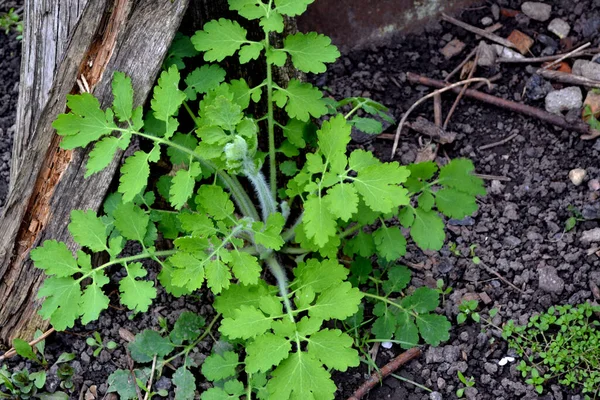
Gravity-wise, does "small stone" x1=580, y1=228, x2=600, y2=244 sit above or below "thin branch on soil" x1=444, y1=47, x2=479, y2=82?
below

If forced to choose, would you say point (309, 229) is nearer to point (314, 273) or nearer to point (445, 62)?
point (314, 273)

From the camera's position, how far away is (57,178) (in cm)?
301

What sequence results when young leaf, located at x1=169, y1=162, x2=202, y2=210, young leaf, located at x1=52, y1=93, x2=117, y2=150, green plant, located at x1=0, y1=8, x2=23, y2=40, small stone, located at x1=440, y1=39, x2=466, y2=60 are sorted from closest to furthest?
1. young leaf, located at x1=169, y1=162, x2=202, y2=210
2. young leaf, located at x1=52, y1=93, x2=117, y2=150
3. small stone, located at x1=440, y1=39, x2=466, y2=60
4. green plant, located at x1=0, y1=8, x2=23, y2=40

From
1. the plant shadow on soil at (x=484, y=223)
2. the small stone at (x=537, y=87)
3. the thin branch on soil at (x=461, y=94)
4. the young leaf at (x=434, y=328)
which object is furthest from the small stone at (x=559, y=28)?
the young leaf at (x=434, y=328)

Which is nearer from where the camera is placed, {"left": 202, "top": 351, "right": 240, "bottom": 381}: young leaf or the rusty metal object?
{"left": 202, "top": 351, "right": 240, "bottom": 381}: young leaf

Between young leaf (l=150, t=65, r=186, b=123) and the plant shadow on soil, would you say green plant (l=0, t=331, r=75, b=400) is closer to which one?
the plant shadow on soil

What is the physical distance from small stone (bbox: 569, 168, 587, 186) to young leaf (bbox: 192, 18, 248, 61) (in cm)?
176

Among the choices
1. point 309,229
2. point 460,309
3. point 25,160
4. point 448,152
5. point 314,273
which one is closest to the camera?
point 309,229

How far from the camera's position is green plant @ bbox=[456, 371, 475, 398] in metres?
2.98

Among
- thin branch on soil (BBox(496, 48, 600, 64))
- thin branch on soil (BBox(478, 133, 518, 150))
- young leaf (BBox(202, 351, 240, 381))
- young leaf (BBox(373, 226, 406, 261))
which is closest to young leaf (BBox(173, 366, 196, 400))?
young leaf (BBox(202, 351, 240, 381))

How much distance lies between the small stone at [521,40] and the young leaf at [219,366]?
2.26m

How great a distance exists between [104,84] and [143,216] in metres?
0.57

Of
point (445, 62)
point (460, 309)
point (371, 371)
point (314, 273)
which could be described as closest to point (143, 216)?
point (314, 273)

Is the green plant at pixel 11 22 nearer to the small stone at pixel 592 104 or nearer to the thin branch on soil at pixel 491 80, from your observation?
the thin branch on soil at pixel 491 80
